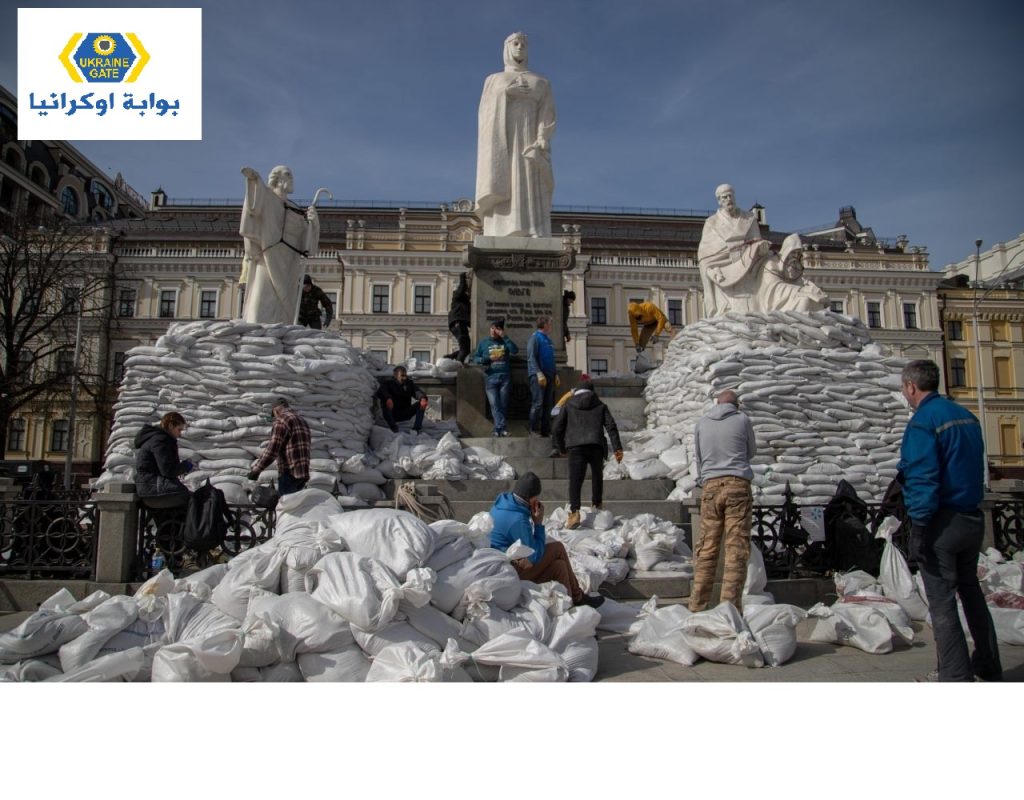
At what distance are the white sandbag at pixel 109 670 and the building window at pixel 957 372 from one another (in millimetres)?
43722

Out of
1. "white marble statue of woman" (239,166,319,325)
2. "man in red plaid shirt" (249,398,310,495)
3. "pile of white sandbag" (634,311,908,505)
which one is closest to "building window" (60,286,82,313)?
"white marble statue of woman" (239,166,319,325)

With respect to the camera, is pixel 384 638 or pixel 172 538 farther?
pixel 172 538

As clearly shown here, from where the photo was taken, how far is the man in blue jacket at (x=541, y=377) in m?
8.75

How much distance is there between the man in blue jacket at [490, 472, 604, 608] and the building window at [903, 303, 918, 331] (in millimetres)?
41865

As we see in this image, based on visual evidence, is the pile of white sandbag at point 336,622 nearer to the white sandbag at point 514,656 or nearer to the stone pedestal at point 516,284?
the white sandbag at point 514,656

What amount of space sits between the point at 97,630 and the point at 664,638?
2883 mm

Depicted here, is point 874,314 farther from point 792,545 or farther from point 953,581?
Result: point 953,581

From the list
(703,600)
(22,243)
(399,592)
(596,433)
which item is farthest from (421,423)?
(22,243)

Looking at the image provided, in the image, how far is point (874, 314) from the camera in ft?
135

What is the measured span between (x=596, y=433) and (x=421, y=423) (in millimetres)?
3068

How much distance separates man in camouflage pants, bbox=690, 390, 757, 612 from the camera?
15.4 ft

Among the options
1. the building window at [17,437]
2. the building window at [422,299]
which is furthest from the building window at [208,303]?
the building window at [17,437]

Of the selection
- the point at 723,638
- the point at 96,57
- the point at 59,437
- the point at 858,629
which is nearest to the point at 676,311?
the point at 59,437

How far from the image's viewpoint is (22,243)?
19031 millimetres
